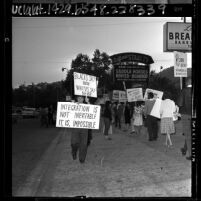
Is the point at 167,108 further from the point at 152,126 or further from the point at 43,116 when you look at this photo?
the point at 43,116

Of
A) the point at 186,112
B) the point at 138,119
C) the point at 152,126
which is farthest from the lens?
the point at 152,126

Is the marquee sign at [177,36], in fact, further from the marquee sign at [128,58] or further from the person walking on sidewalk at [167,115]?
the person walking on sidewalk at [167,115]

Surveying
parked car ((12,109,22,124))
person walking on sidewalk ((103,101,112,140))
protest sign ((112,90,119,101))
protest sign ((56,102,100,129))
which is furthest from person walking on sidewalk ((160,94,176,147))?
parked car ((12,109,22,124))

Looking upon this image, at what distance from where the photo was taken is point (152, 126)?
9.46 m

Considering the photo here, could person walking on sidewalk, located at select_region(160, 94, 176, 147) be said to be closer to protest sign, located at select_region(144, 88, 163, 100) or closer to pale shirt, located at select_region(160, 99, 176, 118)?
pale shirt, located at select_region(160, 99, 176, 118)

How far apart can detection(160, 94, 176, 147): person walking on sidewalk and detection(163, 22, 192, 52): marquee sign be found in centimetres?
98

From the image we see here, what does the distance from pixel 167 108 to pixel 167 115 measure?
31cm

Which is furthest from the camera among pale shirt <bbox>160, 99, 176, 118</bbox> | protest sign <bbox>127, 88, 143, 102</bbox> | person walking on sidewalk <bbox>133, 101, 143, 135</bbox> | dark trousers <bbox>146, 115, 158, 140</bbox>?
dark trousers <bbox>146, 115, 158, 140</bbox>

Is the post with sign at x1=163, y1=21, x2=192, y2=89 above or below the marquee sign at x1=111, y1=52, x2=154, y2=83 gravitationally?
above

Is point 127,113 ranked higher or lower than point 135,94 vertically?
lower

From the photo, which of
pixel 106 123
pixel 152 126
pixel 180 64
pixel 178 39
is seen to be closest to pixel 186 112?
pixel 180 64

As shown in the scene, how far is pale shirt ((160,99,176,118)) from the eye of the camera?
773cm

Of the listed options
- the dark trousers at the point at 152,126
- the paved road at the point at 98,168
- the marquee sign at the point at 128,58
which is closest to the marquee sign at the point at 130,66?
the marquee sign at the point at 128,58
